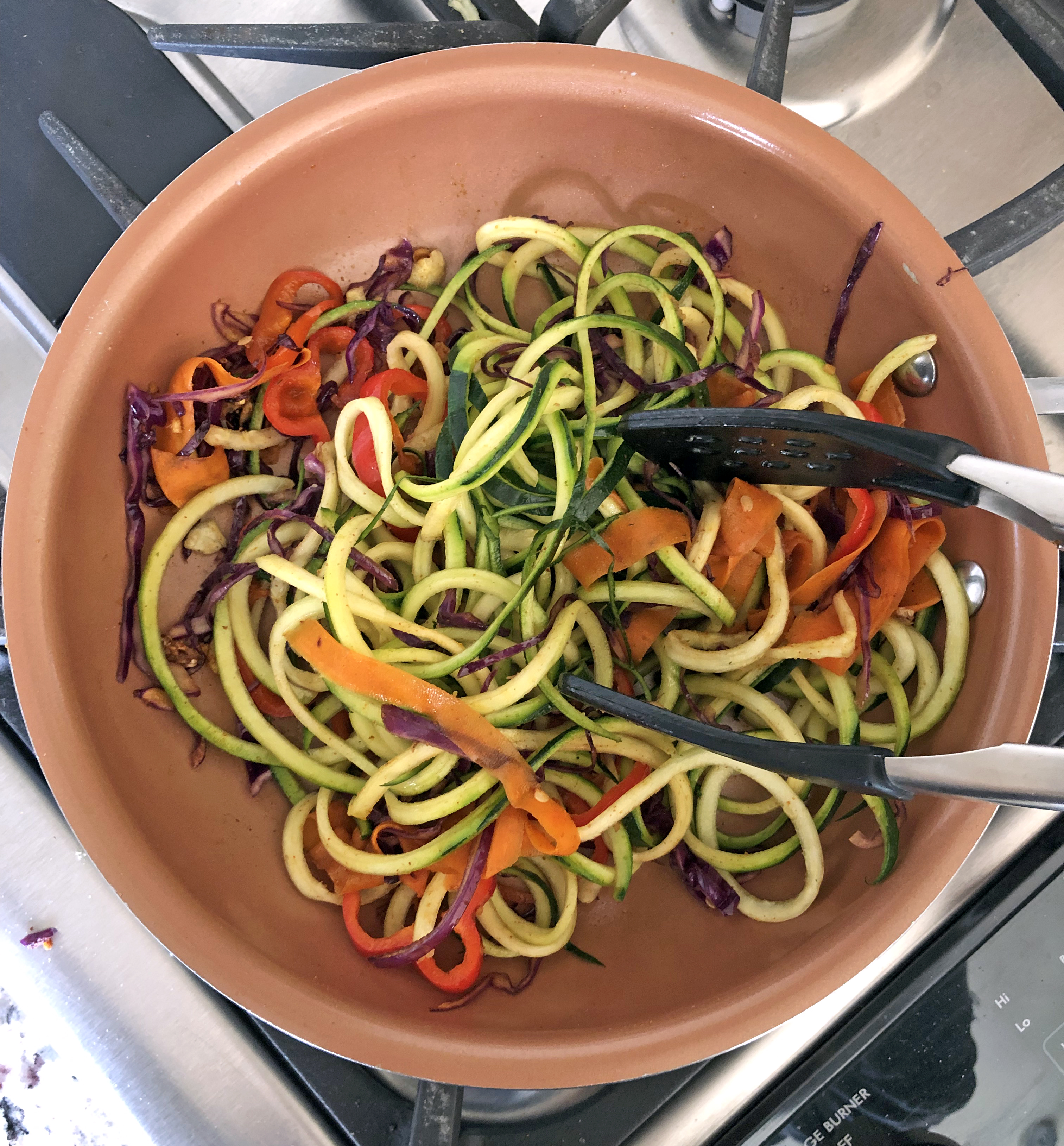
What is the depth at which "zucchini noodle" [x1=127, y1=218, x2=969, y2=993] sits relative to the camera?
1.23 metres

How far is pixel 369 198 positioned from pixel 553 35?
38cm

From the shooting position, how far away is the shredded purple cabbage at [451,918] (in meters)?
1.19

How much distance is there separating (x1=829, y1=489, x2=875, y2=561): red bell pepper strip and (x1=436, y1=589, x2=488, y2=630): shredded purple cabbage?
0.56 meters

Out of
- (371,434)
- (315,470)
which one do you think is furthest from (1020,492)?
(315,470)

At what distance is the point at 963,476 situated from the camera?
40.1 inches

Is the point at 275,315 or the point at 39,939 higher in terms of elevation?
the point at 275,315

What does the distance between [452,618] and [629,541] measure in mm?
292

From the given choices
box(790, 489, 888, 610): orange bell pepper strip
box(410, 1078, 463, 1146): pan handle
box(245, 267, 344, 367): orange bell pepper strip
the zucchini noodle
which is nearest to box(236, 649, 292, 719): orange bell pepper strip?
the zucchini noodle

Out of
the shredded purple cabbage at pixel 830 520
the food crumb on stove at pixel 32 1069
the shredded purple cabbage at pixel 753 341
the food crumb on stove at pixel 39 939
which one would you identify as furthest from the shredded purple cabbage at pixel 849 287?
the food crumb on stove at pixel 32 1069

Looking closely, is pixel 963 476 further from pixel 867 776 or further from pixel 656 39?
pixel 656 39

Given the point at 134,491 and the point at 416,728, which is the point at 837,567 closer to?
the point at 416,728

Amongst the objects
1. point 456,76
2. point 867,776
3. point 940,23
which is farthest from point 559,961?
point 940,23

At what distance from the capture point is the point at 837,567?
1.26 meters

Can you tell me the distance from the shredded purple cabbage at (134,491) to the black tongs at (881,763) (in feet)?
2.15
